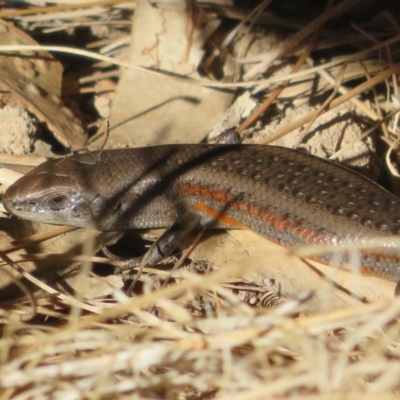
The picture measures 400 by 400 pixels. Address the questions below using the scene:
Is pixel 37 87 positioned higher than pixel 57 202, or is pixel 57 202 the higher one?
pixel 37 87

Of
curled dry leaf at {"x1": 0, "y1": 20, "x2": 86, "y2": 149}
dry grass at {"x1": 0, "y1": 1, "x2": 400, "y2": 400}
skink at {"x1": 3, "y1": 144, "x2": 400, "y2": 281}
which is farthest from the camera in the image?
curled dry leaf at {"x1": 0, "y1": 20, "x2": 86, "y2": 149}

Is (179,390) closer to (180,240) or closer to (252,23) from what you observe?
(180,240)

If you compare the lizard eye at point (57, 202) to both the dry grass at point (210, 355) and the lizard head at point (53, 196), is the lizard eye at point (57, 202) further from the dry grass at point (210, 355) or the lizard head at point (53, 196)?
the dry grass at point (210, 355)

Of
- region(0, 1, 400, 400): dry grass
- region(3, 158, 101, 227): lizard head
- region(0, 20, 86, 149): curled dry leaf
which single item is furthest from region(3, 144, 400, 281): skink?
region(0, 1, 400, 400): dry grass

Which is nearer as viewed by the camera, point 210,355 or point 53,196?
point 210,355

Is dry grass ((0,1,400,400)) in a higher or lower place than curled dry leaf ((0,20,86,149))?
lower

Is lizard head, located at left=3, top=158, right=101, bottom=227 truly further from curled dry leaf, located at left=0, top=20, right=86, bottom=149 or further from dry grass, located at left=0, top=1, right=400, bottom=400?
dry grass, located at left=0, top=1, right=400, bottom=400

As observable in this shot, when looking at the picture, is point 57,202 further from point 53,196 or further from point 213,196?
point 213,196

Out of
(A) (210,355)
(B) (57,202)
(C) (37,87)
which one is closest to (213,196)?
(B) (57,202)
